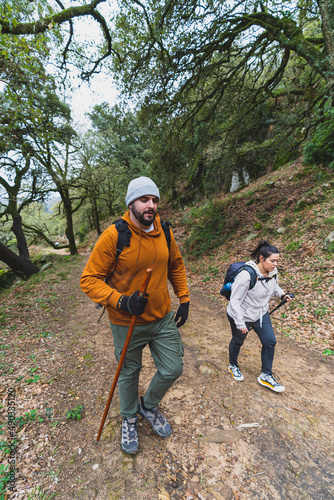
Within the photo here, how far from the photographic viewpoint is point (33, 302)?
6.82 m

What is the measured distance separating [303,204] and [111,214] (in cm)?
2303

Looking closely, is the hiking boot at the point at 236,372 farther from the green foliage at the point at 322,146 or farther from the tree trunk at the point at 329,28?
the green foliage at the point at 322,146

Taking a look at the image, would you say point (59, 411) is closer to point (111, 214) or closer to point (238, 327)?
point (238, 327)

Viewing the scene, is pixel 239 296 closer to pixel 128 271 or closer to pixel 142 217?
pixel 128 271

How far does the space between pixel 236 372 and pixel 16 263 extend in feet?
36.3

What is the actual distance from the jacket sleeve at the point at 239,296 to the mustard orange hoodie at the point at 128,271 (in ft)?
3.57

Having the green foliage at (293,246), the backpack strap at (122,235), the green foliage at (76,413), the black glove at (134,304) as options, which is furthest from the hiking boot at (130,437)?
the green foliage at (293,246)

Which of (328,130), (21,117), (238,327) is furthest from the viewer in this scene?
(328,130)

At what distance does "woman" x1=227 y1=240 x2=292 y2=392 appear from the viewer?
9.22 ft

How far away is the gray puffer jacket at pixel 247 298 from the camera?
→ 2.82 m

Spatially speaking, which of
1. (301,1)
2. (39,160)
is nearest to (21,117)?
(301,1)

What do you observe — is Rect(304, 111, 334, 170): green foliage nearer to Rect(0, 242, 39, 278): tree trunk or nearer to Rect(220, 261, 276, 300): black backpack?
Rect(220, 261, 276, 300): black backpack

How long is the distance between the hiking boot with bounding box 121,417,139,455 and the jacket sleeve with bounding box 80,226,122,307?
1.43m

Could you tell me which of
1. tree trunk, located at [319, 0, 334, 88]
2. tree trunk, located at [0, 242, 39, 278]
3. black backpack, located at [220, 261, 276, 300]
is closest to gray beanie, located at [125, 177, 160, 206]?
black backpack, located at [220, 261, 276, 300]
